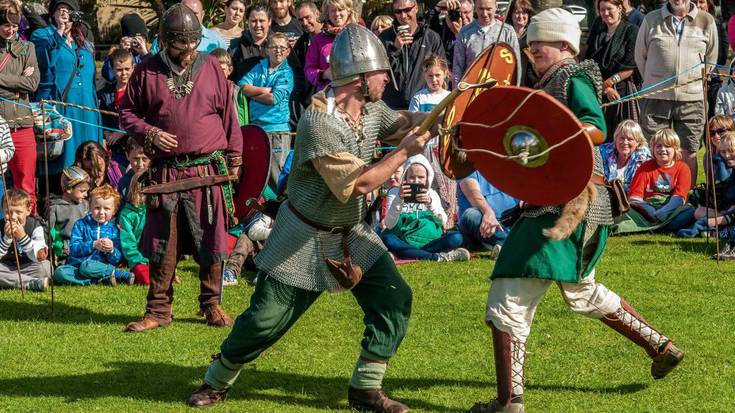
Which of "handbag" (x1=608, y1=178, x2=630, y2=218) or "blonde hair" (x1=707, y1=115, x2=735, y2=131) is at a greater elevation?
"handbag" (x1=608, y1=178, x2=630, y2=218)

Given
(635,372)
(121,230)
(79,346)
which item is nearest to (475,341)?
(635,372)

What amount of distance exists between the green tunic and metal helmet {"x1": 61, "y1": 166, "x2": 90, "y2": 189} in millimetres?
5297

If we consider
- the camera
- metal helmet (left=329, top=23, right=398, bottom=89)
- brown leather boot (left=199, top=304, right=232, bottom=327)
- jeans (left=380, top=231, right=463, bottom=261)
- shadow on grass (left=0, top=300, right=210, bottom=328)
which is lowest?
shadow on grass (left=0, top=300, right=210, bottom=328)

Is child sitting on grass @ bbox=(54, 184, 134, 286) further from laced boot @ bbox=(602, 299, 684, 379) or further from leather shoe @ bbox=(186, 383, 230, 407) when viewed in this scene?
laced boot @ bbox=(602, 299, 684, 379)

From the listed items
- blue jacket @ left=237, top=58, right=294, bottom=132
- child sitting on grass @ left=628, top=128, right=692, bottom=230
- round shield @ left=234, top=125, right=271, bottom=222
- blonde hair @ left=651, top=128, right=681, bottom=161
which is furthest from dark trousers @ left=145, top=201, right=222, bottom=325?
blonde hair @ left=651, top=128, right=681, bottom=161

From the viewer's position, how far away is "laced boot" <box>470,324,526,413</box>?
5.54 meters

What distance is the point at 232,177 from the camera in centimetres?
767

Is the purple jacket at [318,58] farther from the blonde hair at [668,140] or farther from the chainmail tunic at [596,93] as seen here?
the chainmail tunic at [596,93]

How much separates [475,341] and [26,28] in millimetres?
6841

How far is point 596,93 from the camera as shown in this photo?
5.52 m

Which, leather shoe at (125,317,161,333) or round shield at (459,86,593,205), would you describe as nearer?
round shield at (459,86,593,205)

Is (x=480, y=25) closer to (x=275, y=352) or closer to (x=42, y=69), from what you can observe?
(x=42, y=69)

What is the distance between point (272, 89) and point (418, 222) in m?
1.75

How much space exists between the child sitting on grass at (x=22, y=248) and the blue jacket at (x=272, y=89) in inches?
82.9
